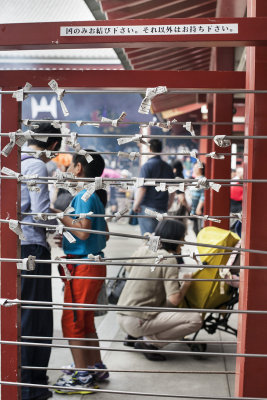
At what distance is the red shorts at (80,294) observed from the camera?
4.09 m

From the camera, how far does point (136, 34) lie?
217 centimetres

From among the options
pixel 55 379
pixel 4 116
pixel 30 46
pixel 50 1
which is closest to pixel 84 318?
pixel 55 379

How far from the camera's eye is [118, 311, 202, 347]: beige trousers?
483 cm

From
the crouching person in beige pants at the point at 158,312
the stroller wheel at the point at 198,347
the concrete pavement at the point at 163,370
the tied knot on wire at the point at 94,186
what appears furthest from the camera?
the stroller wheel at the point at 198,347

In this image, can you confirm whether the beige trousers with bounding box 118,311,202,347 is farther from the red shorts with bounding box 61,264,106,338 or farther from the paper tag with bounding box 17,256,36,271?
the paper tag with bounding box 17,256,36,271

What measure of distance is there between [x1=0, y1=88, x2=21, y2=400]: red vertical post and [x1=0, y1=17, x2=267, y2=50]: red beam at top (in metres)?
0.52

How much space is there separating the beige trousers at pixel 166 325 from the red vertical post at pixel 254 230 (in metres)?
2.13

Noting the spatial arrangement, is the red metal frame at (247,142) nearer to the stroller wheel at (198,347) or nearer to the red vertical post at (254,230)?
the red vertical post at (254,230)

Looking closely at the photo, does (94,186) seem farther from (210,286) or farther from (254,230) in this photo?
(210,286)

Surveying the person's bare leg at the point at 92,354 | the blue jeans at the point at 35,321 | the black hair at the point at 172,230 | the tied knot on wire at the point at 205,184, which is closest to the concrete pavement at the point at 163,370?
the person's bare leg at the point at 92,354

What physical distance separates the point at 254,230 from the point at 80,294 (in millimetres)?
1850

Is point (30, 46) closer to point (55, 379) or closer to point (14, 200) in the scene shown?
point (14, 200)

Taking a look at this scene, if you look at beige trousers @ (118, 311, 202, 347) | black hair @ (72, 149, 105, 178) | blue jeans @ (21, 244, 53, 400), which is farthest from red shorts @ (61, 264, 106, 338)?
beige trousers @ (118, 311, 202, 347)

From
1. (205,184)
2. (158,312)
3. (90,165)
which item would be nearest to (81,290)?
(90,165)
